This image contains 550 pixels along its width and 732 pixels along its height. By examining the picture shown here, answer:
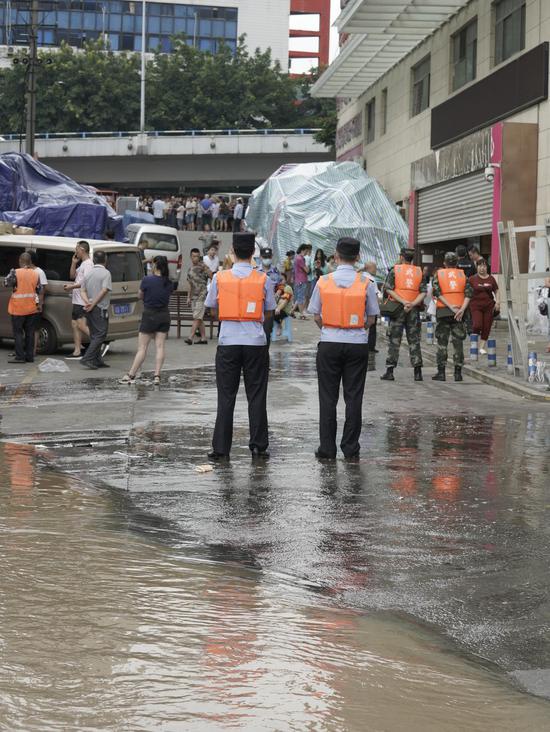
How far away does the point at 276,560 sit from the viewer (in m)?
6.41

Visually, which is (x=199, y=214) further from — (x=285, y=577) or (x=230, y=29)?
(x=230, y=29)

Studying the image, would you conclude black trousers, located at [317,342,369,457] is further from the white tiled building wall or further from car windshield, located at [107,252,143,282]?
the white tiled building wall

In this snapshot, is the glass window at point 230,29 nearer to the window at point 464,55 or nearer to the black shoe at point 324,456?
the window at point 464,55

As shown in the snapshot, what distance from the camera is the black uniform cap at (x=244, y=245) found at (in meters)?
9.87

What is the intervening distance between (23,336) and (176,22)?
8995 centimetres

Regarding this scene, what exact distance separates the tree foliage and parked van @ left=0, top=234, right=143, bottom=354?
5863 cm

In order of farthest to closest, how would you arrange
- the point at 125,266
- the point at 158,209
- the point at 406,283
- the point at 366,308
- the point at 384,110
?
the point at 158,209
the point at 384,110
the point at 125,266
the point at 406,283
the point at 366,308

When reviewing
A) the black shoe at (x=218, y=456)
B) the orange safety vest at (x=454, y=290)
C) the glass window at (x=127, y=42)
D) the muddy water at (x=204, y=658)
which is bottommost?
the muddy water at (x=204, y=658)

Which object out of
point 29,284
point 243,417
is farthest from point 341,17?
point 243,417

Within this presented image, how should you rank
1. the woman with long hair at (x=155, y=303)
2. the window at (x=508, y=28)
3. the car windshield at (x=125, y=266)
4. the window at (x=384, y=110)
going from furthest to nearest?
the window at (x=384, y=110), the window at (x=508, y=28), the car windshield at (x=125, y=266), the woman with long hair at (x=155, y=303)

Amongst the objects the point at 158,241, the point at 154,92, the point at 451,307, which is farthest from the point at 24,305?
the point at 154,92

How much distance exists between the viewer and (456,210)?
32000 mm

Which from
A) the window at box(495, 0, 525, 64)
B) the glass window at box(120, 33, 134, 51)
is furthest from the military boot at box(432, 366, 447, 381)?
the glass window at box(120, 33, 134, 51)

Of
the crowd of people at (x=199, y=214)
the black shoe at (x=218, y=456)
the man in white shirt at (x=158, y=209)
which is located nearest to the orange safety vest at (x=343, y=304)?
the black shoe at (x=218, y=456)
